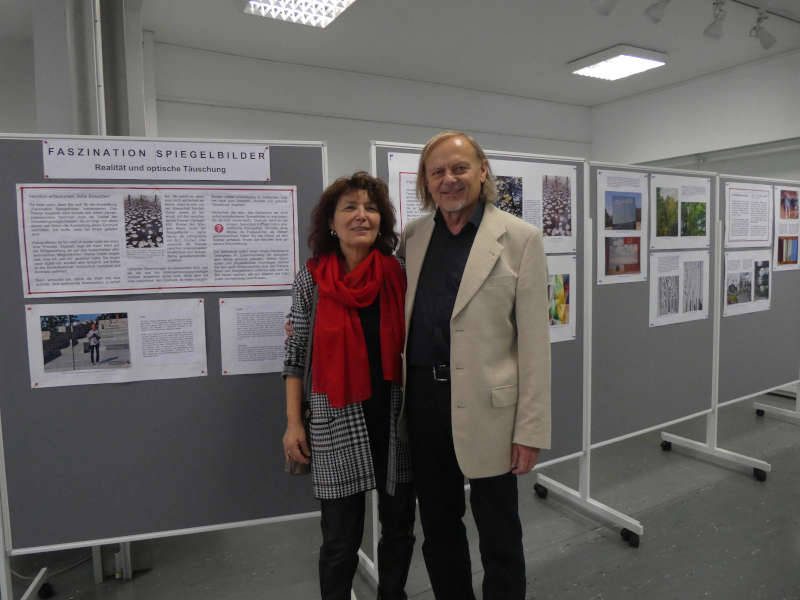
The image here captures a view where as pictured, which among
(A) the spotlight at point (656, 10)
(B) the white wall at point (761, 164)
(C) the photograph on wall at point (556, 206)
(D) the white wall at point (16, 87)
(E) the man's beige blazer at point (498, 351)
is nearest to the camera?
(E) the man's beige blazer at point (498, 351)

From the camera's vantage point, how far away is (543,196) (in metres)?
2.39

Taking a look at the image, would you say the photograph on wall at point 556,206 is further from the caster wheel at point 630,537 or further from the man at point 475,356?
the caster wheel at point 630,537

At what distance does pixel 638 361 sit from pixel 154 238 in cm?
242

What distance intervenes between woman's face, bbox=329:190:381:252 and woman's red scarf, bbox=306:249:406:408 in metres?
0.06

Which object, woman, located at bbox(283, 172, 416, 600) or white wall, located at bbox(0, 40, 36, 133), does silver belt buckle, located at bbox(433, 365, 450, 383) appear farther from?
white wall, located at bbox(0, 40, 36, 133)

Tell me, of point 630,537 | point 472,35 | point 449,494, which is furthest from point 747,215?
point 449,494

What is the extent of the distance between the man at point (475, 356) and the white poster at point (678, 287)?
5.44 ft

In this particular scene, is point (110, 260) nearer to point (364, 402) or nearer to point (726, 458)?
point (364, 402)

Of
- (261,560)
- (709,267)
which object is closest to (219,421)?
(261,560)

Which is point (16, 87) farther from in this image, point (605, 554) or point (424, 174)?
point (605, 554)

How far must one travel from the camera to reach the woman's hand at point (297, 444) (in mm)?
1637

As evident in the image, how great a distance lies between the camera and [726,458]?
11.2 feet

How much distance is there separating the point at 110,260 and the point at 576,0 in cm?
377

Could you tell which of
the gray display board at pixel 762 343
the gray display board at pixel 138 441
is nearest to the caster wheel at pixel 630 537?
the gray display board at pixel 762 343
